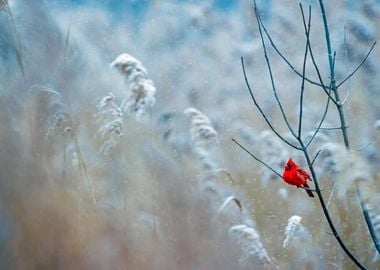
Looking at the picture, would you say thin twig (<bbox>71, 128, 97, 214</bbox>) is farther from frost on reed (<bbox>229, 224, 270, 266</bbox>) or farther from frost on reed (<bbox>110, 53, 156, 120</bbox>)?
frost on reed (<bbox>229, 224, 270, 266</bbox>)

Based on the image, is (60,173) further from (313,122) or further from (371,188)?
(371,188)

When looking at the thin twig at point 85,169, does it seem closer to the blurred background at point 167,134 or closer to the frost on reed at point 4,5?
the blurred background at point 167,134

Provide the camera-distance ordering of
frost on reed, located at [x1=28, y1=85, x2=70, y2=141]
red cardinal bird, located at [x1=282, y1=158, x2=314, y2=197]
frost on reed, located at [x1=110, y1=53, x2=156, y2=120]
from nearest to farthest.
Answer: red cardinal bird, located at [x1=282, y1=158, x2=314, y2=197]
frost on reed, located at [x1=110, y1=53, x2=156, y2=120]
frost on reed, located at [x1=28, y1=85, x2=70, y2=141]

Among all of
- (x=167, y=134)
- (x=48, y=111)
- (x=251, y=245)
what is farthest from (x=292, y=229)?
(x=48, y=111)

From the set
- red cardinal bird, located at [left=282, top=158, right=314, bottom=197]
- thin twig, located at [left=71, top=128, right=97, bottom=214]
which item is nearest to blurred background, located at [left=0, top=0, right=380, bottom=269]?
thin twig, located at [left=71, top=128, right=97, bottom=214]

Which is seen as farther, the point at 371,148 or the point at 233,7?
the point at 233,7

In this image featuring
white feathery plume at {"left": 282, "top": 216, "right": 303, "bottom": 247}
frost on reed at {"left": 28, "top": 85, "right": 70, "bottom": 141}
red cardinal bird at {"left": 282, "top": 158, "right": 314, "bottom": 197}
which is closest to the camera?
red cardinal bird at {"left": 282, "top": 158, "right": 314, "bottom": 197}

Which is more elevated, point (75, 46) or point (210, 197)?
point (75, 46)

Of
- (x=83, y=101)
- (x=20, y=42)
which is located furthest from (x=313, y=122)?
(x=20, y=42)
